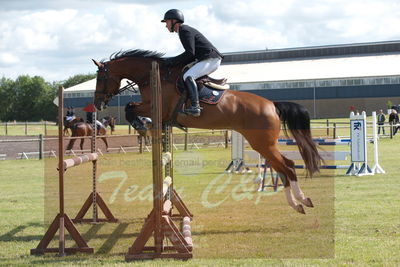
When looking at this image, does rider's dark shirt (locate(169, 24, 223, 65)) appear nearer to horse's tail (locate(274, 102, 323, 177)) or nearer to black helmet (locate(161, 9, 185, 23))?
black helmet (locate(161, 9, 185, 23))

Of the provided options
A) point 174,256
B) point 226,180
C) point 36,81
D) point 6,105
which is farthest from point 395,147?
point 36,81

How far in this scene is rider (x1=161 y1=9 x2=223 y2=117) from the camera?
260 inches

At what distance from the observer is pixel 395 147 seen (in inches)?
884

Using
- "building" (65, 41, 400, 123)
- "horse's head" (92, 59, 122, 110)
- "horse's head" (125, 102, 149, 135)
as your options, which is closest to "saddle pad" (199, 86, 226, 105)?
"horse's head" (125, 102, 149, 135)

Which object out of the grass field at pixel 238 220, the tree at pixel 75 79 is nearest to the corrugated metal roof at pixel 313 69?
the grass field at pixel 238 220

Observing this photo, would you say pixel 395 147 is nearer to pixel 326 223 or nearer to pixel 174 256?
pixel 326 223

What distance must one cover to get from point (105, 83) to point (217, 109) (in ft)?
4.84

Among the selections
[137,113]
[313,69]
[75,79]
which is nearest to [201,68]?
[137,113]

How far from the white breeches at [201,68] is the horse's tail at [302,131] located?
1134 millimetres

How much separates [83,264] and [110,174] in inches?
406

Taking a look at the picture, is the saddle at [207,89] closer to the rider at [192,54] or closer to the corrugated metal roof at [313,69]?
the rider at [192,54]

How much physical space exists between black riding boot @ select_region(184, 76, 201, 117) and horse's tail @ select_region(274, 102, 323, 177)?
132cm

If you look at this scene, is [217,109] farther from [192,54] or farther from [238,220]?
[238,220]

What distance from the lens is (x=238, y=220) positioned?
297 inches
